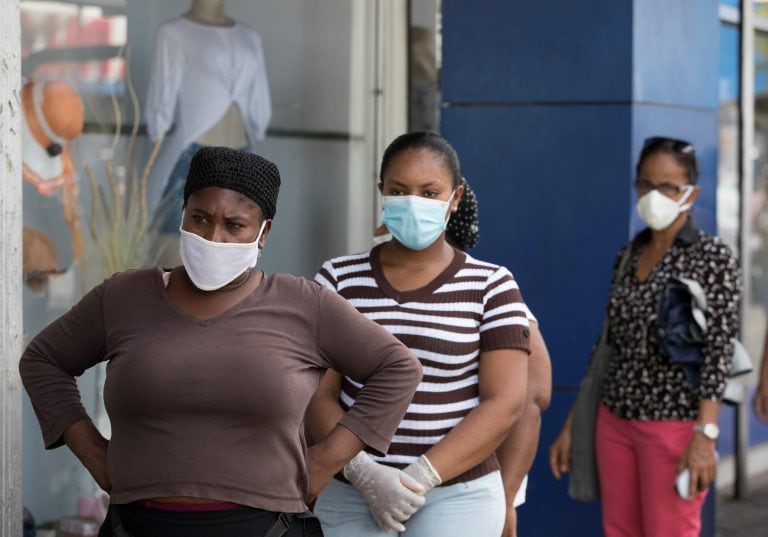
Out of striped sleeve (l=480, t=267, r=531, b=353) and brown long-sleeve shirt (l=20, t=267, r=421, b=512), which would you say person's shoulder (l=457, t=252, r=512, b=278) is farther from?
brown long-sleeve shirt (l=20, t=267, r=421, b=512)

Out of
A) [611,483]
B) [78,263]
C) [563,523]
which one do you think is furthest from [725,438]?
[78,263]

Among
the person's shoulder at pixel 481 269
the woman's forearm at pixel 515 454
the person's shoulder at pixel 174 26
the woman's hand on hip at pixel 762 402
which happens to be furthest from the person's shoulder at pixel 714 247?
the person's shoulder at pixel 174 26

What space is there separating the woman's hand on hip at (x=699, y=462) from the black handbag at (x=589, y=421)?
48 centimetres

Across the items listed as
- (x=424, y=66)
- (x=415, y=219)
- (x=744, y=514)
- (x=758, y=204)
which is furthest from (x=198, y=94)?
(x=758, y=204)

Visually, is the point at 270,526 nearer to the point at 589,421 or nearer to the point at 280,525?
the point at 280,525

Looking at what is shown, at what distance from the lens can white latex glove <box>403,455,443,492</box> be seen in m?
3.32

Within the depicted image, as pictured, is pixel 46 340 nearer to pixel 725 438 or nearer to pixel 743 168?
pixel 743 168

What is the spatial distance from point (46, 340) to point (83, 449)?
256 mm

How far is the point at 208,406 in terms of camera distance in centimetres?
273

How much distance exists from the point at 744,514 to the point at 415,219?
5.02m

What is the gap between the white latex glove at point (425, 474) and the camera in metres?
3.32

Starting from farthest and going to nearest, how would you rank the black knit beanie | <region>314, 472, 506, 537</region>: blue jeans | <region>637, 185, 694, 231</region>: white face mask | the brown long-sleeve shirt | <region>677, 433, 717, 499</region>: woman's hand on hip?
<region>637, 185, 694, 231</region>: white face mask
<region>677, 433, 717, 499</region>: woman's hand on hip
<region>314, 472, 506, 537</region>: blue jeans
the black knit beanie
the brown long-sleeve shirt

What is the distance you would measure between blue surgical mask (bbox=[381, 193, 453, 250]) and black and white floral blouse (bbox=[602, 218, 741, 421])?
1.47 metres

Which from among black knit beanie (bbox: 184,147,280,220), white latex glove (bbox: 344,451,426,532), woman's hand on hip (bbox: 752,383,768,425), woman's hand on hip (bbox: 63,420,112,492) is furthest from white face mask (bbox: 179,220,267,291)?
woman's hand on hip (bbox: 752,383,768,425)
